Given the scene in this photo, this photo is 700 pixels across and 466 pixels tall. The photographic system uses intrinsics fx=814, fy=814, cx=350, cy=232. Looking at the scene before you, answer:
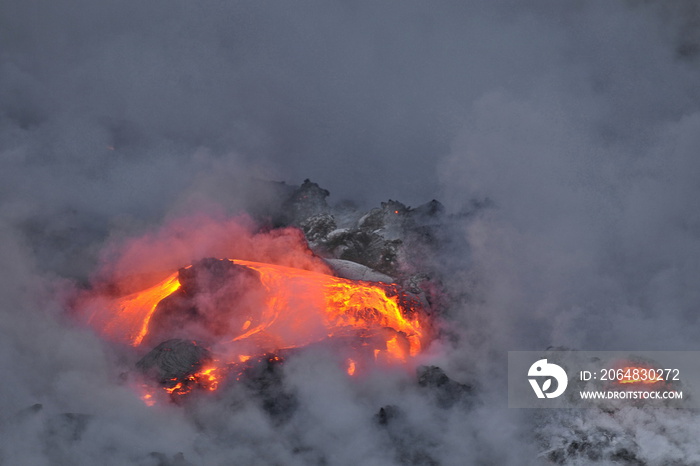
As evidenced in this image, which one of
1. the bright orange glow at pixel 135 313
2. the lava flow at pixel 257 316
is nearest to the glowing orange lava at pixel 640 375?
the lava flow at pixel 257 316

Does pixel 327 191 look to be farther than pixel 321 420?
Yes

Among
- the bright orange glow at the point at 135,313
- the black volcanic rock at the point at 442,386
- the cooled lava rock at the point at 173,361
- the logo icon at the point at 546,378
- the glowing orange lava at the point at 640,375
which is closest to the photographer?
the glowing orange lava at the point at 640,375

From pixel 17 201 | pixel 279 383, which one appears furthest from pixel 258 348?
pixel 17 201

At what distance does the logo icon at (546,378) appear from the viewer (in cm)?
2455

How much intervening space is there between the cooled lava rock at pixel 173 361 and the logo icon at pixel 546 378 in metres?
10.2

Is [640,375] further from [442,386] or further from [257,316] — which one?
[257,316]

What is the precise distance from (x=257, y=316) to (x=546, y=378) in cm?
982

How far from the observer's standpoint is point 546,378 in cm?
2516

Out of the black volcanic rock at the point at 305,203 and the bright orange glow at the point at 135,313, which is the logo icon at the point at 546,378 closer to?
the bright orange glow at the point at 135,313

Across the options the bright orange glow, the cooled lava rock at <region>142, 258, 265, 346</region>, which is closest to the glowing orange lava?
the cooled lava rock at <region>142, 258, 265, 346</region>

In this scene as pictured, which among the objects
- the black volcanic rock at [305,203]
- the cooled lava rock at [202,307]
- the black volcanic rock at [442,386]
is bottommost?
the black volcanic rock at [442,386]

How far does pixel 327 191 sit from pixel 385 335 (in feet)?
40.0

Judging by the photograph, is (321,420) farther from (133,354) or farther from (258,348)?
(133,354)

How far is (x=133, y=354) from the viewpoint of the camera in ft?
86.3
